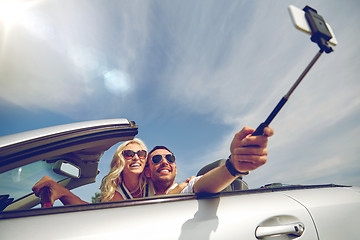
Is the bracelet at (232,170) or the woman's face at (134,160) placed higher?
the woman's face at (134,160)

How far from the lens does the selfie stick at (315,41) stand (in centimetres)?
92

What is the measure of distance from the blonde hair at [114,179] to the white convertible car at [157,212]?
100 cm

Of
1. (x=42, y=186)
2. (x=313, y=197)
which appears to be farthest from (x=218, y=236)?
(x=42, y=186)

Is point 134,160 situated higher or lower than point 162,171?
higher

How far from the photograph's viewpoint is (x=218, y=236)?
1.01m

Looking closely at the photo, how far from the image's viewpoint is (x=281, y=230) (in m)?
1.10

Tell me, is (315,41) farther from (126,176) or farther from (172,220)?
(126,176)

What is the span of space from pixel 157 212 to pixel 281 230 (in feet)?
2.40

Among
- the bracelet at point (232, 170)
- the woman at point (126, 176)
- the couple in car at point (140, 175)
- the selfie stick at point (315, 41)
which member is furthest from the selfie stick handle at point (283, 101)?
the woman at point (126, 176)

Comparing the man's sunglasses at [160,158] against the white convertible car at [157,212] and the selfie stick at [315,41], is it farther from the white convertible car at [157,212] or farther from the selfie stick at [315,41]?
the selfie stick at [315,41]

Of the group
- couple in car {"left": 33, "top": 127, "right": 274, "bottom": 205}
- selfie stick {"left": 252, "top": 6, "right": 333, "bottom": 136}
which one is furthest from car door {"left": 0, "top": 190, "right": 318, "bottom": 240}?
couple in car {"left": 33, "top": 127, "right": 274, "bottom": 205}

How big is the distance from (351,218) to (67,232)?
1.80 metres

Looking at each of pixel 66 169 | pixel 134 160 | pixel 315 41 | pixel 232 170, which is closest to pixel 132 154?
pixel 134 160

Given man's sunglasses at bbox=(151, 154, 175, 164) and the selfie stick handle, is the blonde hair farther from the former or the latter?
the selfie stick handle
